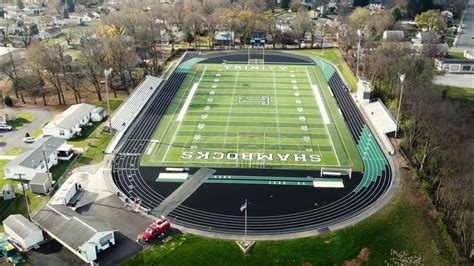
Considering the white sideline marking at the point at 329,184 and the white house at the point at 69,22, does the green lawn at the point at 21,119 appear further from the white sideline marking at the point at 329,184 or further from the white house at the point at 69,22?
the white house at the point at 69,22

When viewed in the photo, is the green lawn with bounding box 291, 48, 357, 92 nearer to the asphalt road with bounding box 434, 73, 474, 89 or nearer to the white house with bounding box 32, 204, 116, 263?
the asphalt road with bounding box 434, 73, 474, 89

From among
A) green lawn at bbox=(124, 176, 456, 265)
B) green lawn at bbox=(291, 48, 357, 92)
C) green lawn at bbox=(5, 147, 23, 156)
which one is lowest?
green lawn at bbox=(124, 176, 456, 265)

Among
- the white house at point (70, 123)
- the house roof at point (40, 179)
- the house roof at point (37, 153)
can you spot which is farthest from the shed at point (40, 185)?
the white house at point (70, 123)

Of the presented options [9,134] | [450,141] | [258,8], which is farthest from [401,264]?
[258,8]

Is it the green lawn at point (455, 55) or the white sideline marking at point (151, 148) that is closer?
the white sideline marking at point (151, 148)

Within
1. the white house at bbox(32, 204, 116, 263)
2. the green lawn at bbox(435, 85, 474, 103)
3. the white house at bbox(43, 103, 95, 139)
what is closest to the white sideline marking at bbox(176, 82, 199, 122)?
the white house at bbox(43, 103, 95, 139)

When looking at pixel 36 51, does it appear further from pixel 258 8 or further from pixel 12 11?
pixel 12 11
